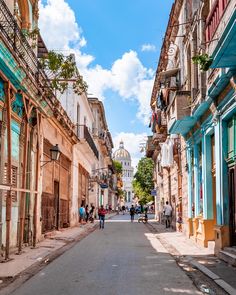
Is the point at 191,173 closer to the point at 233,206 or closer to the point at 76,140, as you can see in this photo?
the point at 233,206

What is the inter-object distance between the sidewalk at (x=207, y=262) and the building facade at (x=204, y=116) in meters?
0.42

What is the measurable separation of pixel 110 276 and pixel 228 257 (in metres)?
3.15

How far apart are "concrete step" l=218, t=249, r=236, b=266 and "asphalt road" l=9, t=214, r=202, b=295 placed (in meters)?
1.20

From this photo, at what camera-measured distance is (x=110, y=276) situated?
29.4 feet

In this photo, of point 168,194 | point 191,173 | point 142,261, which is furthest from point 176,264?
point 168,194

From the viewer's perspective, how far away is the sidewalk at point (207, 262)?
27.3 feet

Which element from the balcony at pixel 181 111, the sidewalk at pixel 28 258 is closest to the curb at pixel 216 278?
the sidewalk at pixel 28 258

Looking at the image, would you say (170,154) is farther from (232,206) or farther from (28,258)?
(28,258)

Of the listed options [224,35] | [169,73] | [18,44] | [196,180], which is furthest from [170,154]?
[224,35]

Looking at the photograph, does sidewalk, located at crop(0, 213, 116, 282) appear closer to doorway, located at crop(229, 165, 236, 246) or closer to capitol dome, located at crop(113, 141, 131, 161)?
doorway, located at crop(229, 165, 236, 246)

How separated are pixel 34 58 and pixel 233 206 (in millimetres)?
7689

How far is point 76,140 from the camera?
27.2m

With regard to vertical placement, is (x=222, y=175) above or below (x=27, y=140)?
below

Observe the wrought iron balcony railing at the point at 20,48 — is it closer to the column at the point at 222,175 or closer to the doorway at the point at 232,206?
the column at the point at 222,175
